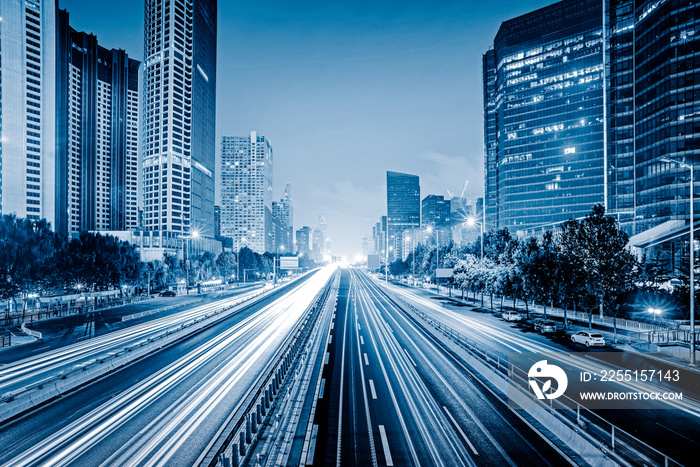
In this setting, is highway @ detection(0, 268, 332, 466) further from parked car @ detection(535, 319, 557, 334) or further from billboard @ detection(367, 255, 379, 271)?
billboard @ detection(367, 255, 379, 271)

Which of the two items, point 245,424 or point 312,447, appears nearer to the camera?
point 312,447

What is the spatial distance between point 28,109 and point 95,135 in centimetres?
7114

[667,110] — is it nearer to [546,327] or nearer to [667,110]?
[667,110]

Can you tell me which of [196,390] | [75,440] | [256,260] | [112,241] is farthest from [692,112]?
[256,260]

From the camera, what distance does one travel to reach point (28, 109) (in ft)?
360

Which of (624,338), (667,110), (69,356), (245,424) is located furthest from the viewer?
(667,110)

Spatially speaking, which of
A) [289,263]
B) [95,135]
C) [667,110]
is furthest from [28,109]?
[667,110]

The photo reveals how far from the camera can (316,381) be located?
1889 cm

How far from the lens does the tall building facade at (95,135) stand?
521 ft

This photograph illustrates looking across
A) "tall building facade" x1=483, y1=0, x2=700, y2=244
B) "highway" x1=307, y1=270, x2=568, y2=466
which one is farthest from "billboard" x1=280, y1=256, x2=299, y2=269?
"tall building facade" x1=483, y1=0, x2=700, y2=244

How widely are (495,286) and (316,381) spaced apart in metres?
35.2

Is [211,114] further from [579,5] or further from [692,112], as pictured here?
[692,112]

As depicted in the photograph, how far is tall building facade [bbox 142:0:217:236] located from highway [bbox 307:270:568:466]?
4944 inches

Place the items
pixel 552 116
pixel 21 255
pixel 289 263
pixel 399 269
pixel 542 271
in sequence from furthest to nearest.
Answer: pixel 399 269, pixel 552 116, pixel 289 263, pixel 21 255, pixel 542 271
